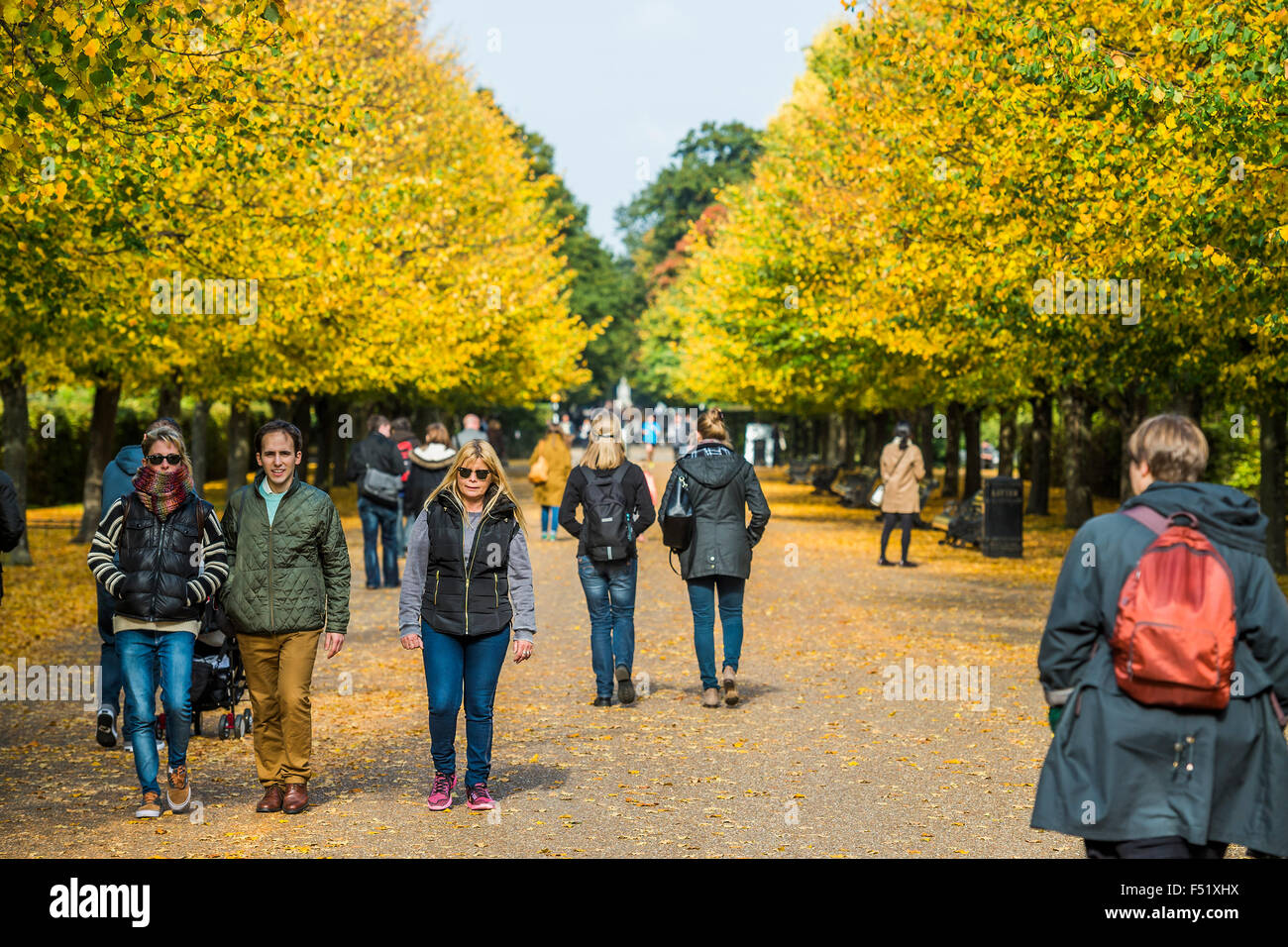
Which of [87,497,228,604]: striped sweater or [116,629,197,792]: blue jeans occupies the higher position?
[87,497,228,604]: striped sweater

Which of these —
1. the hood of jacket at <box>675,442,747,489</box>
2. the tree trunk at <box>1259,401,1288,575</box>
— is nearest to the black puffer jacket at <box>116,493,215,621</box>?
the hood of jacket at <box>675,442,747,489</box>

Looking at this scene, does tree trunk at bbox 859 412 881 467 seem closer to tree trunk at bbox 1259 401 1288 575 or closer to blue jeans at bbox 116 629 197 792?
tree trunk at bbox 1259 401 1288 575

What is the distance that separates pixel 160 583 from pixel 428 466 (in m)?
8.69

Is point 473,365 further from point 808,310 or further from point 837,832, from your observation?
point 837,832

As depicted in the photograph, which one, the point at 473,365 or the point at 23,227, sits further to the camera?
the point at 473,365

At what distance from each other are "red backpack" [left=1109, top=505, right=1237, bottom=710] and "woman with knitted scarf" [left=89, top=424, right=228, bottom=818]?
4413 mm

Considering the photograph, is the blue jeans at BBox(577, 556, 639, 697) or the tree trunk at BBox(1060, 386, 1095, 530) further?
the tree trunk at BBox(1060, 386, 1095, 530)

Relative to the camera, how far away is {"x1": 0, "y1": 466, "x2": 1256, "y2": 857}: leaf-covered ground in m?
6.74

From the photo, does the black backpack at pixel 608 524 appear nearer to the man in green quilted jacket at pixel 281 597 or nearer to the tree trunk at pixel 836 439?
the man in green quilted jacket at pixel 281 597

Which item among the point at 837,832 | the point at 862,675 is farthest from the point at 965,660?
the point at 837,832

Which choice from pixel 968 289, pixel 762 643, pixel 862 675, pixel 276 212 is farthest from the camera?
pixel 276 212

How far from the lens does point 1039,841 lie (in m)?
6.69

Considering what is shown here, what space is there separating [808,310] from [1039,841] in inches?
807

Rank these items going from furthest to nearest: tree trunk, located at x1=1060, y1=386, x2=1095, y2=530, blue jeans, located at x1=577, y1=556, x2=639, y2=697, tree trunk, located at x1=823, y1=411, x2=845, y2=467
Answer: tree trunk, located at x1=823, y1=411, x2=845, y2=467 → tree trunk, located at x1=1060, y1=386, x2=1095, y2=530 → blue jeans, located at x1=577, y1=556, x2=639, y2=697
